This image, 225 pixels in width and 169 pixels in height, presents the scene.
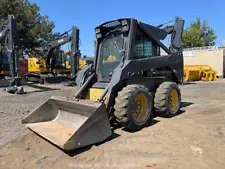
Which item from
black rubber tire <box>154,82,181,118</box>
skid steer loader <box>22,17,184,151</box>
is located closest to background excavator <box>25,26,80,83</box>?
skid steer loader <box>22,17,184,151</box>

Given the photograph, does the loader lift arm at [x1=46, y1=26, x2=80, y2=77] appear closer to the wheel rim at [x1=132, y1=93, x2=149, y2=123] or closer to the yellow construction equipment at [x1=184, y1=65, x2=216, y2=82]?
the yellow construction equipment at [x1=184, y1=65, x2=216, y2=82]

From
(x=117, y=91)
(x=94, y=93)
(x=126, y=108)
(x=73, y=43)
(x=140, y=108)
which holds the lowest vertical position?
(x=140, y=108)

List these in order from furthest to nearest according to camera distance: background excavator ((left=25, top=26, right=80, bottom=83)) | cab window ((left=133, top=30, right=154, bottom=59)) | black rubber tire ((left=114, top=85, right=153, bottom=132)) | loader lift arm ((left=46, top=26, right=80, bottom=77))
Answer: background excavator ((left=25, top=26, right=80, bottom=83)) < loader lift arm ((left=46, top=26, right=80, bottom=77)) < cab window ((left=133, top=30, right=154, bottom=59)) < black rubber tire ((left=114, top=85, right=153, bottom=132))

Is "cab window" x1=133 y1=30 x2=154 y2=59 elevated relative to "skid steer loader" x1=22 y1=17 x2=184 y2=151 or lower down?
elevated

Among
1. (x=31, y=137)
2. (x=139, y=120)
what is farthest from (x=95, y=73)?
(x=31, y=137)

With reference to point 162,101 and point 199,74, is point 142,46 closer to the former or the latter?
point 162,101

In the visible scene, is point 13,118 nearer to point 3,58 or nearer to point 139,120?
point 139,120

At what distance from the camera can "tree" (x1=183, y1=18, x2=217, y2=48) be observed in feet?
152

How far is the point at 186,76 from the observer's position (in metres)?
22.0

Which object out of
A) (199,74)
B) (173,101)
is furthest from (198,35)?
(173,101)

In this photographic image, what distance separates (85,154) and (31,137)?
60.5 inches

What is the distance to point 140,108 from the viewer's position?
20.6 ft

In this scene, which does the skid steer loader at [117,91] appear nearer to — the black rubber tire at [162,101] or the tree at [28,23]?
the black rubber tire at [162,101]

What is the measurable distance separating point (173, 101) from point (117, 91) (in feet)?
7.11
